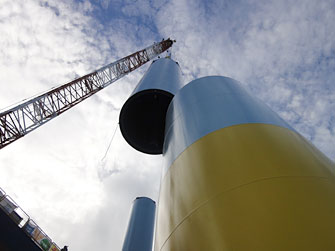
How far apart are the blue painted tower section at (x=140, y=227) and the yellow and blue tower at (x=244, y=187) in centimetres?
1483

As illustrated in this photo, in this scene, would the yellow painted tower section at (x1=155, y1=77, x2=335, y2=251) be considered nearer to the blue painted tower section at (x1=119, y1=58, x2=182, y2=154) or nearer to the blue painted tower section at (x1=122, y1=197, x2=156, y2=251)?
→ the blue painted tower section at (x1=119, y1=58, x2=182, y2=154)

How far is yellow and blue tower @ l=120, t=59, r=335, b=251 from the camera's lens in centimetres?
220

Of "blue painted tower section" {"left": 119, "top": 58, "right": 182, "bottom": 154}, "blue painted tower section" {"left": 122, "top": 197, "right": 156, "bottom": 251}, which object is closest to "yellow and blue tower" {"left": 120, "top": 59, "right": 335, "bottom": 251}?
"blue painted tower section" {"left": 119, "top": 58, "right": 182, "bottom": 154}

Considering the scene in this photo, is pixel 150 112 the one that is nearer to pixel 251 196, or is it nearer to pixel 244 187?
pixel 244 187

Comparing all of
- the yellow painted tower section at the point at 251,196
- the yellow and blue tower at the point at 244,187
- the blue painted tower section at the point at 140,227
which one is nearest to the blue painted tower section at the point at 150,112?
the yellow and blue tower at the point at 244,187

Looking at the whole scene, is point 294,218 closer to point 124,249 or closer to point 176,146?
point 176,146

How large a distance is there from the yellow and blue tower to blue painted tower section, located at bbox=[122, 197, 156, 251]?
14827 millimetres

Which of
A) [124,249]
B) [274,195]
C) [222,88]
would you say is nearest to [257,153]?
[274,195]

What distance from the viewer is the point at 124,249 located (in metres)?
16.3

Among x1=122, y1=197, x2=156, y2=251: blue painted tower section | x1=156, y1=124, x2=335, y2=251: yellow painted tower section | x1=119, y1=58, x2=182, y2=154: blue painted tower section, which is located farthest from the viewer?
x1=122, y1=197, x2=156, y2=251: blue painted tower section

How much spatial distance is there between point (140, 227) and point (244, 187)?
1725 centimetres

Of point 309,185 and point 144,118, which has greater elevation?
point 144,118

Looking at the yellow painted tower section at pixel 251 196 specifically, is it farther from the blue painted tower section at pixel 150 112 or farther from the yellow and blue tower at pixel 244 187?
the blue painted tower section at pixel 150 112

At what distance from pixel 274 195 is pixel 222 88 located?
10.3 feet
